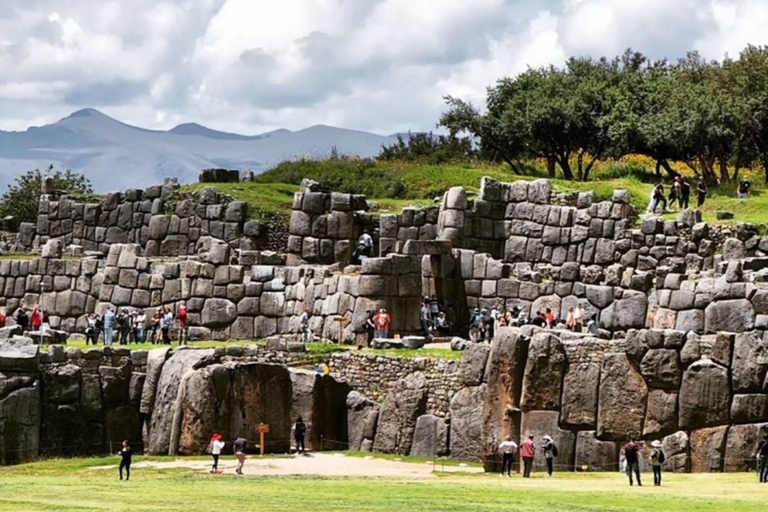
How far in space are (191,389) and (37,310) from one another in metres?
12.1

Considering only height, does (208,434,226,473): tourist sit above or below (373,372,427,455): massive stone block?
below

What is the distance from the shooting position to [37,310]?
2143 inches

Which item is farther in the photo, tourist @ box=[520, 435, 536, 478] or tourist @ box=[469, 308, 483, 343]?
tourist @ box=[469, 308, 483, 343]

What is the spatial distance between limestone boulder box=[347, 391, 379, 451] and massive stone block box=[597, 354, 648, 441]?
7.53 m

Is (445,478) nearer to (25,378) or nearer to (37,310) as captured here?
(25,378)

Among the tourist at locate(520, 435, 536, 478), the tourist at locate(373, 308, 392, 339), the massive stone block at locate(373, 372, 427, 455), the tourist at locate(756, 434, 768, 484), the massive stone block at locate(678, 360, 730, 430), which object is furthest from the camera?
the tourist at locate(373, 308, 392, 339)

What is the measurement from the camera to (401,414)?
148 ft

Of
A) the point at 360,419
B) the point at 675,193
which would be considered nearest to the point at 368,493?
the point at 360,419

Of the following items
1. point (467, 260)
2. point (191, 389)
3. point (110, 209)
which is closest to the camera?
point (191, 389)

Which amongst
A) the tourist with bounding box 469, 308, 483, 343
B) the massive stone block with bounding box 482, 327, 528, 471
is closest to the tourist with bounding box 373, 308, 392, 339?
the tourist with bounding box 469, 308, 483, 343

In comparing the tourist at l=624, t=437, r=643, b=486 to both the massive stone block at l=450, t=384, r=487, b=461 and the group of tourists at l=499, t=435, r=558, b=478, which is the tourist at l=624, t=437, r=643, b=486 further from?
the massive stone block at l=450, t=384, r=487, b=461

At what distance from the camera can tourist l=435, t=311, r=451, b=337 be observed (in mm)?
52844

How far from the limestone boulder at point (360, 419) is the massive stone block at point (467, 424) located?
295 cm

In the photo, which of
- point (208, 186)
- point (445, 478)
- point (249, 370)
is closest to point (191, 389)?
point (249, 370)
